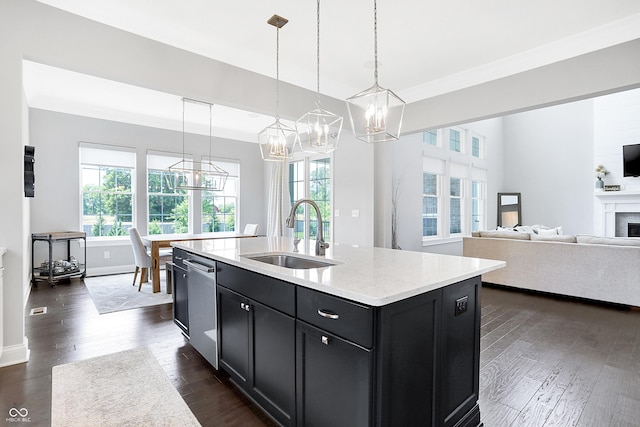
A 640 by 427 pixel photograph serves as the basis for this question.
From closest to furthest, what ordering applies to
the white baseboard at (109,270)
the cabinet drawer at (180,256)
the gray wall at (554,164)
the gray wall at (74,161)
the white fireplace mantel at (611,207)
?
the cabinet drawer at (180,256), the gray wall at (74,161), the white baseboard at (109,270), the white fireplace mantel at (611,207), the gray wall at (554,164)

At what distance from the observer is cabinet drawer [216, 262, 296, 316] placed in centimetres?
161

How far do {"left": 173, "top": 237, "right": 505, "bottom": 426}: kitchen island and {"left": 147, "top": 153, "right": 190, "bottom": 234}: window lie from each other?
5094 mm

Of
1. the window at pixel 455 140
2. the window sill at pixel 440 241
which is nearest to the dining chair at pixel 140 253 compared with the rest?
the window sill at pixel 440 241

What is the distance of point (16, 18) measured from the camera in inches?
98.1

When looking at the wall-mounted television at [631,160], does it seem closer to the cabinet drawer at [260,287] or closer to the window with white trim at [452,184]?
the window with white trim at [452,184]

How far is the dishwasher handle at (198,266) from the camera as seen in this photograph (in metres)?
2.33

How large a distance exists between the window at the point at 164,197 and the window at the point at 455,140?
5.72 m

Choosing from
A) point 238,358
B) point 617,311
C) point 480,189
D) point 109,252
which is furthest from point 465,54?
point 109,252

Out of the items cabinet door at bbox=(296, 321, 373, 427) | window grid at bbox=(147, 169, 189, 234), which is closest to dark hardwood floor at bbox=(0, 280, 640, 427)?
cabinet door at bbox=(296, 321, 373, 427)

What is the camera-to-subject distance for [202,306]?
8.14ft

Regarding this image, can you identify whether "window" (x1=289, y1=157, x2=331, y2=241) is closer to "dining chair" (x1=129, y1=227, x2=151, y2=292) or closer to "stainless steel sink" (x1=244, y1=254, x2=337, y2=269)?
"dining chair" (x1=129, y1=227, x2=151, y2=292)

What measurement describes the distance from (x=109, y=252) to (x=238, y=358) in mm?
5086
